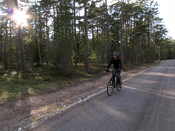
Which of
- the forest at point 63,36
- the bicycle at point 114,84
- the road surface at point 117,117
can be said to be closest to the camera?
the road surface at point 117,117

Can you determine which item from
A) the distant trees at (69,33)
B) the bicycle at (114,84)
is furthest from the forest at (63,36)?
the bicycle at (114,84)

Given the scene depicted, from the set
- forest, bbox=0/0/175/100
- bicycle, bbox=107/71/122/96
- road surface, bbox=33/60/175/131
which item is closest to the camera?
road surface, bbox=33/60/175/131

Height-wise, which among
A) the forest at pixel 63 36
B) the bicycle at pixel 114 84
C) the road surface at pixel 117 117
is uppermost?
the forest at pixel 63 36

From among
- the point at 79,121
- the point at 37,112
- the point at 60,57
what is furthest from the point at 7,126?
the point at 60,57

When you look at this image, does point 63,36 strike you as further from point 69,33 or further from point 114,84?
point 114,84

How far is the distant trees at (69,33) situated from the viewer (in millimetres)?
16172

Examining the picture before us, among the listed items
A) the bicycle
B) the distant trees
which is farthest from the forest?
the bicycle

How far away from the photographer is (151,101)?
7.62m

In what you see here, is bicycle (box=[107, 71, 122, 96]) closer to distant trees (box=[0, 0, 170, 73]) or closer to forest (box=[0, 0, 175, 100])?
forest (box=[0, 0, 175, 100])

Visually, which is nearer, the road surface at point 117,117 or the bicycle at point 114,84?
the road surface at point 117,117

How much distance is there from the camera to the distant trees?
16172mm

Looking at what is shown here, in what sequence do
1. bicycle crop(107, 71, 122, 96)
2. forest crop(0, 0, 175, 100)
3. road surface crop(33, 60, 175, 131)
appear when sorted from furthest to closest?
forest crop(0, 0, 175, 100)
bicycle crop(107, 71, 122, 96)
road surface crop(33, 60, 175, 131)

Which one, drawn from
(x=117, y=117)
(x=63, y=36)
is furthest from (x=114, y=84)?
(x=63, y=36)

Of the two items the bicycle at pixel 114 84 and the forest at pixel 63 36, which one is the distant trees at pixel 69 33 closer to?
the forest at pixel 63 36
